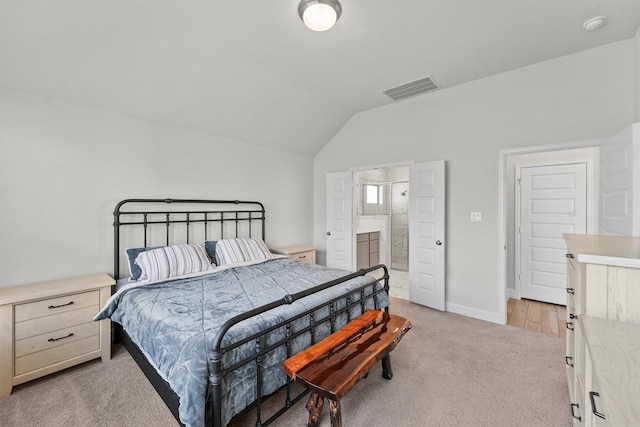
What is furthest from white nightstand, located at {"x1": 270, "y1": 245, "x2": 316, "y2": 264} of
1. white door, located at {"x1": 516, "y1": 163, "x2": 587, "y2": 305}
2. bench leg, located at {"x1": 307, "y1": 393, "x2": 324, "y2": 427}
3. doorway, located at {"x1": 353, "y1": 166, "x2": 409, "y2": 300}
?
white door, located at {"x1": 516, "y1": 163, "x2": 587, "y2": 305}

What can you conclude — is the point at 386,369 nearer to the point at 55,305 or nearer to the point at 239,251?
the point at 239,251

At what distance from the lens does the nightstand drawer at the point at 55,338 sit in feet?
6.91

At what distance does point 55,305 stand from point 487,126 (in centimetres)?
478

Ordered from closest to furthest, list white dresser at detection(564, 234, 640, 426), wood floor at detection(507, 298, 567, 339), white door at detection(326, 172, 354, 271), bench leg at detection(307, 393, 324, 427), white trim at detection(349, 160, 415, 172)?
white dresser at detection(564, 234, 640, 426)
bench leg at detection(307, 393, 324, 427)
wood floor at detection(507, 298, 567, 339)
white trim at detection(349, 160, 415, 172)
white door at detection(326, 172, 354, 271)

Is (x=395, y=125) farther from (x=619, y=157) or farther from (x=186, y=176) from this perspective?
(x=186, y=176)

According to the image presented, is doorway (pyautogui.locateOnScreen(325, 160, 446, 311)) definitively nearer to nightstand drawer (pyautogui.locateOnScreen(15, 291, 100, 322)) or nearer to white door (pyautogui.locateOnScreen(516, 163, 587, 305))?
white door (pyautogui.locateOnScreen(516, 163, 587, 305))

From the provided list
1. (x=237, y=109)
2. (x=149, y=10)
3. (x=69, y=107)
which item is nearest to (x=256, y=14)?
(x=149, y=10)

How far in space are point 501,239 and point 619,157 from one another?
1.34 m

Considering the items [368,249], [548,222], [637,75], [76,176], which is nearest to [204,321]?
[76,176]

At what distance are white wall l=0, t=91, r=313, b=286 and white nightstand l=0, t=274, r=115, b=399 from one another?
327 mm

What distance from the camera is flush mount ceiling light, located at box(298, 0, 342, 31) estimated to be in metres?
2.01

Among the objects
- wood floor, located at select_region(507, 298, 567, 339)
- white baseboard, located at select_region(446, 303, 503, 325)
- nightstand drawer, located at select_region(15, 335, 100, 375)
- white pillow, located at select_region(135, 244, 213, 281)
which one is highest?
white pillow, located at select_region(135, 244, 213, 281)

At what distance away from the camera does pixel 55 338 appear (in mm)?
2236

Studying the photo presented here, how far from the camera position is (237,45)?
266 cm
